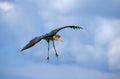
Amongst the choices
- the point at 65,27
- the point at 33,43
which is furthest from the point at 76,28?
the point at 33,43

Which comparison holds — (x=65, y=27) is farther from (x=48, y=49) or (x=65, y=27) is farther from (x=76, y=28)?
(x=48, y=49)

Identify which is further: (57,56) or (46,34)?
(57,56)

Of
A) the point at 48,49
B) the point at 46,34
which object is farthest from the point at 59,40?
the point at 46,34

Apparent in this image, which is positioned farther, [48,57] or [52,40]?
[52,40]

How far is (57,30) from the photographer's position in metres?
49.3

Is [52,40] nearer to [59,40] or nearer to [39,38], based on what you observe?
[59,40]

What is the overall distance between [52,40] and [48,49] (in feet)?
7.40

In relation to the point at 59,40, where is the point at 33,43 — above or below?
below

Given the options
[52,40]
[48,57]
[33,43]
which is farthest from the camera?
[52,40]

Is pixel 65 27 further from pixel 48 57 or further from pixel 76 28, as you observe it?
pixel 48 57

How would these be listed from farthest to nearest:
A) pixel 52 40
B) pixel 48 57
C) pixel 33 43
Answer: pixel 52 40
pixel 48 57
pixel 33 43

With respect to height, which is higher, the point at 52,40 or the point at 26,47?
the point at 52,40

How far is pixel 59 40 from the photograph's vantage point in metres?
54.5

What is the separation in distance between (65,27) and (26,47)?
4.33 meters
